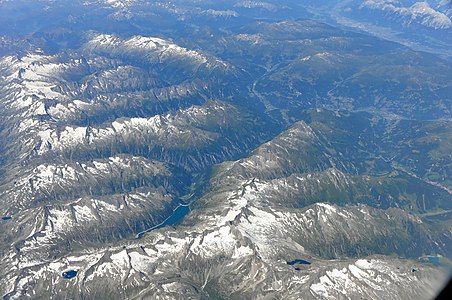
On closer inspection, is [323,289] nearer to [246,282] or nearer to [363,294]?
[363,294]

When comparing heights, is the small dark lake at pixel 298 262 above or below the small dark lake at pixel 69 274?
above

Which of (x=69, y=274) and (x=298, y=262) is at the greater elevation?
(x=298, y=262)

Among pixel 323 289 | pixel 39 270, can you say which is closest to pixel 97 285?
pixel 39 270

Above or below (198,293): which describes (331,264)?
above

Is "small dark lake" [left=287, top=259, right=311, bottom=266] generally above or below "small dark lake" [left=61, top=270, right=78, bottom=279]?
above

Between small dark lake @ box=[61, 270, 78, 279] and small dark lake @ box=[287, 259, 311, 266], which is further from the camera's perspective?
small dark lake @ box=[287, 259, 311, 266]

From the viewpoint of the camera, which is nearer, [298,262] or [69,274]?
[69,274]

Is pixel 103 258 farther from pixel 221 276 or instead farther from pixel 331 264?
pixel 331 264

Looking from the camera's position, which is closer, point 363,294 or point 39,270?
point 363,294

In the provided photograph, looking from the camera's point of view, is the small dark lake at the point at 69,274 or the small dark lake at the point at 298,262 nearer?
the small dark lake at the point at 69,274

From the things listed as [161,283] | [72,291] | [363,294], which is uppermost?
[363,294]
